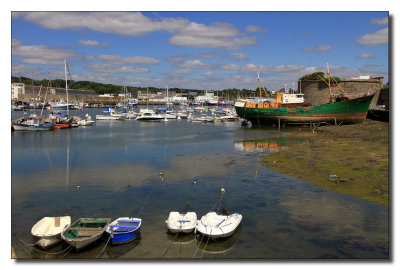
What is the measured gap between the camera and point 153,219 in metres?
16.3

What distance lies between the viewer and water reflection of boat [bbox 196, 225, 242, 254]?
13.2 metres

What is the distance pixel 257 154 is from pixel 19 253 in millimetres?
24365

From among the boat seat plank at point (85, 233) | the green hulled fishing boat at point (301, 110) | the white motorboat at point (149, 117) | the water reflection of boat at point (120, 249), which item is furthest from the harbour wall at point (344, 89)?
the boat seat plank at point (85, 233)

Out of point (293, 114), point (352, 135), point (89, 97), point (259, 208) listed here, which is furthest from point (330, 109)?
point (89, 97)

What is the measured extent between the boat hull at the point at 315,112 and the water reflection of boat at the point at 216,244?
155 ft

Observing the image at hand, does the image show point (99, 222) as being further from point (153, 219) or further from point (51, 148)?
point (51, 148)

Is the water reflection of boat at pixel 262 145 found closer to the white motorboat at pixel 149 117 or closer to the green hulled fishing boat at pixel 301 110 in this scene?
the green hulled fishing boat at pixel 301 110

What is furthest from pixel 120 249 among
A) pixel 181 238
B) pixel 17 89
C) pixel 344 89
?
pixel 17 89

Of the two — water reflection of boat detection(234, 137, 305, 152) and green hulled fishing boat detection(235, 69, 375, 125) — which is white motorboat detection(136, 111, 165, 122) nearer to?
green hulled fishing boat detection(235, 69, 375, 125)

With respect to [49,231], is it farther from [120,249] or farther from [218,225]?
[218,225]

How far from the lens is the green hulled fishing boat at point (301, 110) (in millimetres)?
54844

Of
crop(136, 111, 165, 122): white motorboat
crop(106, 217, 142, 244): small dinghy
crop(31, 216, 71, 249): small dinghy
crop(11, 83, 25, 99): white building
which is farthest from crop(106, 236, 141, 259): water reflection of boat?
crop(11, 83, 25, 99): white building

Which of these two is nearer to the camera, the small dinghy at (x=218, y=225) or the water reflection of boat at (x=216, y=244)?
the water reflection of boat at (x=216, y=244)

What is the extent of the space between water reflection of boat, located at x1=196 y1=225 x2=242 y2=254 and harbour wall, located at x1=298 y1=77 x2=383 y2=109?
177 feet
